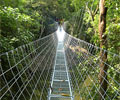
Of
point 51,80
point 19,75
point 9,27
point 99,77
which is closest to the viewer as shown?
point 19,75

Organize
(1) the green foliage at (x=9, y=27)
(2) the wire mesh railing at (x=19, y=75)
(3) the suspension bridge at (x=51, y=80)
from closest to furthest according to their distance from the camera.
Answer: (2) the wire mesh railing at (x=19, y=75), (3) the suspension bridge at (x=51, y=80), (1) the green foliage at (x=9, y=27)

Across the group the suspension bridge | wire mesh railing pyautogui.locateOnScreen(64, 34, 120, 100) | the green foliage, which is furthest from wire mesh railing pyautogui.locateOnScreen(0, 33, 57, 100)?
wire mesh railing pyautogui.locateOnScreen(64, 34, 120, 100)

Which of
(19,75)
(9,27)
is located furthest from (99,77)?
(9,27)

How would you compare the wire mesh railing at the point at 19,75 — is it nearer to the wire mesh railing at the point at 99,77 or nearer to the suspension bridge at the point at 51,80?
the suspension bridge at the point at 51,80

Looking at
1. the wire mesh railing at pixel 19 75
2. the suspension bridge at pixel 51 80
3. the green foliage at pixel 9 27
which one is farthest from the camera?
the green foliage at pixel 9 27

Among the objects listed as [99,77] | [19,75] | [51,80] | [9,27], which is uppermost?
[9,27]

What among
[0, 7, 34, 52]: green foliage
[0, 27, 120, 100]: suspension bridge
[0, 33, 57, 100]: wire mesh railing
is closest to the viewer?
[0, 33, 57, 100]: wire mesh railing

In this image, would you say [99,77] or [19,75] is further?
[99,77]

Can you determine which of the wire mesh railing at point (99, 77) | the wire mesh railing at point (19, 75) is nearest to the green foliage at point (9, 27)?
the wire mesh railing at point (19, 75)

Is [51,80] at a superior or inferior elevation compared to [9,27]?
inferior

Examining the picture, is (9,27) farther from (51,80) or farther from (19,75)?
(51,80)

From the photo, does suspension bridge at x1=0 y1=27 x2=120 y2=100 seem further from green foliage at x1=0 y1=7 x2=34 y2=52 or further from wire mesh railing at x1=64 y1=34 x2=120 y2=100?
green foliage at x1=0 y1=7 x2=34 y2=52

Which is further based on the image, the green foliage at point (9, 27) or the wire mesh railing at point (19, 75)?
the green foliage at point (9, 27)

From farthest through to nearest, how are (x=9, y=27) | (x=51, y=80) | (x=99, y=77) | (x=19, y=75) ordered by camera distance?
(x=51, y=80) < (x=9, y=27) < (x=99, y=77) < (x=19, y=75)
